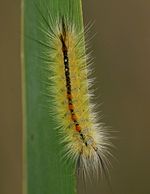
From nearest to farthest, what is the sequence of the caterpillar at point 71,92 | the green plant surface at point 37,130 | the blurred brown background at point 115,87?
the green plant surface at point 37,130
the caterpillar at point 71,92
the blurred brown background at point 115,87

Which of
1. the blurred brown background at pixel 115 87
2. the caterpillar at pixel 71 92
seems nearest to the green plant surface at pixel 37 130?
the caterpillar at pixel 71 92

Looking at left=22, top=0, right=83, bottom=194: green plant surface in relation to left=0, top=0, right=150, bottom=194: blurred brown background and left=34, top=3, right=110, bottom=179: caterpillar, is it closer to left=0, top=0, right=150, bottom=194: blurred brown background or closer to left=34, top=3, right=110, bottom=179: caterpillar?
left=34, top=3, right=110, bottom=179: caterpillar

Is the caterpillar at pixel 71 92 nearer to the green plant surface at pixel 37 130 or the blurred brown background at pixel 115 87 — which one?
the green plant surface at pixel 37 130

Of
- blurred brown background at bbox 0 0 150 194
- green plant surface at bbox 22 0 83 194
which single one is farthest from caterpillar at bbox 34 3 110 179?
blurred brown background at bbox 0 0 150 194

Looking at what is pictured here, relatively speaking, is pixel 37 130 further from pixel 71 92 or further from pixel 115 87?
pixel 115 87

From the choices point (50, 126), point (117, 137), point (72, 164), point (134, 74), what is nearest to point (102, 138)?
point (72, 164)

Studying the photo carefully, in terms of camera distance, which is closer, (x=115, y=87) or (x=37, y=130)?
(x=37, y=130)

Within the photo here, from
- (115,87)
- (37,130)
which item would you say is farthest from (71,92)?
(115,87)
